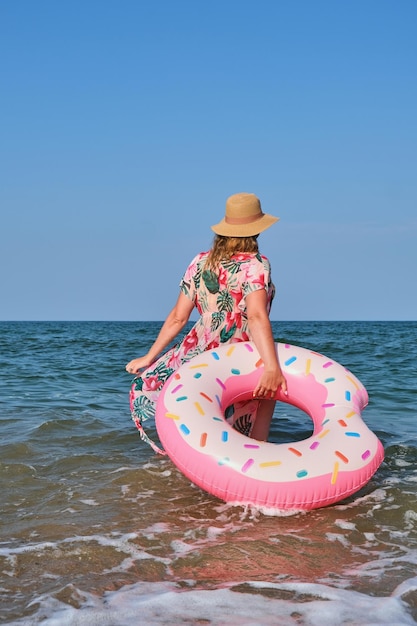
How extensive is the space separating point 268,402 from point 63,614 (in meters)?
2.20

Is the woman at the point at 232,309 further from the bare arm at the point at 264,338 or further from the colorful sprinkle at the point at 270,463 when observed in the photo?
the colorful sprinkle at the point at 270,463

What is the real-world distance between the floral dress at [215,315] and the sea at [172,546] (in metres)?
0.53

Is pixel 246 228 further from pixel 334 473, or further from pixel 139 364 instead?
pixel 334 473

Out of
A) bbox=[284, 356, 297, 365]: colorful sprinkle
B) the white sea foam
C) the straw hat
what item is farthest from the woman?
the white sea foam

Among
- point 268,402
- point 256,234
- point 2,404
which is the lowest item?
point 2,404

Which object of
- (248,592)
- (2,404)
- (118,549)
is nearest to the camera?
(248,592)

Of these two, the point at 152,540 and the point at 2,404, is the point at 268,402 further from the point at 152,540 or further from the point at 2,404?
the point at 2,404

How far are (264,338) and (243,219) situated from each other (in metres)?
0.73

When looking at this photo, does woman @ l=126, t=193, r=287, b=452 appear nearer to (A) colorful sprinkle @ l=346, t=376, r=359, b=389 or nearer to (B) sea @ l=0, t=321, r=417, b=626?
(A) colorful sprinkle @ l=346, t=376, r=359, b=389

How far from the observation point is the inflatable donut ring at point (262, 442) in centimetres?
339

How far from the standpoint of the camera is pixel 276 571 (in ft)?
9.30

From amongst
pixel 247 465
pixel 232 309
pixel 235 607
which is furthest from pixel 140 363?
pixel 235 607

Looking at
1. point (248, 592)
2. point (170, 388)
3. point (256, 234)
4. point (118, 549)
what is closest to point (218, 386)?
point (170, 388)

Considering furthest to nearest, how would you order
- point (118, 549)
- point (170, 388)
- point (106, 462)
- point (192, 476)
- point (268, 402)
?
point (106, 462) < point (268, 402) < point (170, 388) < point (192, 476) < point (118, 549)
